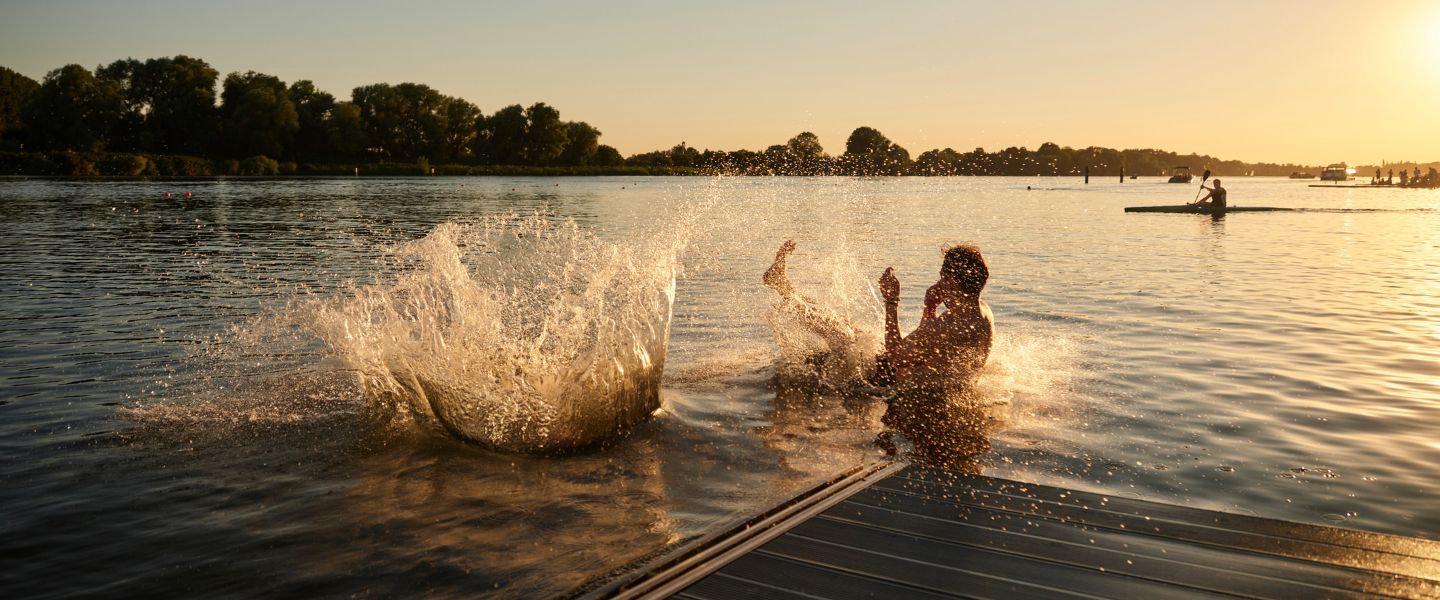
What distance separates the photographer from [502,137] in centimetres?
19412

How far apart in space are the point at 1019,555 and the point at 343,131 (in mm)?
172703

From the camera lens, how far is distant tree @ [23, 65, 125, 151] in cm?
13500

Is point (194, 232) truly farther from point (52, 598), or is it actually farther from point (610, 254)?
point (52, 598)

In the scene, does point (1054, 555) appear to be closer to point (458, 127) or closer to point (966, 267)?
point (966, 267)

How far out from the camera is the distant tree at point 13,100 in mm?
130750

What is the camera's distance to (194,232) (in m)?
35.5

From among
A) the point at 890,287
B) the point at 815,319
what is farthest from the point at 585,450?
the point at 815,319

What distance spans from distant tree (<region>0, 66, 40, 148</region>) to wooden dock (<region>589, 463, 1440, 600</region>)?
156m

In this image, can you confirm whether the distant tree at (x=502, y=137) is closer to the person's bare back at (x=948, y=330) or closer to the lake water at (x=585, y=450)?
the lake water at (x=585, y=450)

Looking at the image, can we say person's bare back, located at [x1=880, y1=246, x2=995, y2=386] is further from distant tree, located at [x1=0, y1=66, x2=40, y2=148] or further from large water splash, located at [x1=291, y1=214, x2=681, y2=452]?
distant tree, located at [x1=0, y1=66, x2=40, y2=148]

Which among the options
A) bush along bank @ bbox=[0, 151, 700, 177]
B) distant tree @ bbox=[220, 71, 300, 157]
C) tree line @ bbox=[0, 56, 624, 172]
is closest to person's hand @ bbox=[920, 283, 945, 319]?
bush along bank @ bbox=[0, 151, 700, 177]

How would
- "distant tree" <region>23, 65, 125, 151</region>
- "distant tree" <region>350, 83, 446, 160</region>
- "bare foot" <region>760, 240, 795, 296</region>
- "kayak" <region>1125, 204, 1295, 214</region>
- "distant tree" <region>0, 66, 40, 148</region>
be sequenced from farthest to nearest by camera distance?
→ 1. "distant tree" <region>350, 83, 446, 160</region>
2. "distant tree" <region>23, 65, 125, 151</region>
3. "distant tree" <region>0, 66, 40, 148</region>
4. "kayak" <region>1125, 204, 1295, 214</region>
5. "bare foot" <region>760, 240, 795, 296</region>

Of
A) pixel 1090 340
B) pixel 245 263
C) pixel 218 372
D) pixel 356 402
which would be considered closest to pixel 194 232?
pixel 245 263

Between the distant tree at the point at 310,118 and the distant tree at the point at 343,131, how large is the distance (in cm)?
71
